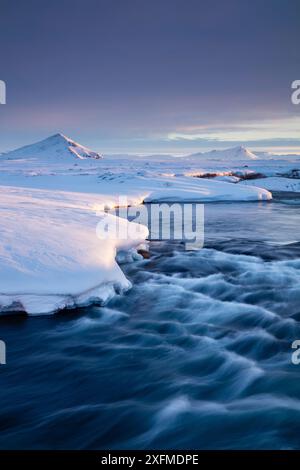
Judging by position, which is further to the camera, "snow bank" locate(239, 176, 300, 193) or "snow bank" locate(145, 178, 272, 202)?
"snow bank" locate(239, 176, 300, 193)

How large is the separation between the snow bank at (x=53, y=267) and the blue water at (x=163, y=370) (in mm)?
265

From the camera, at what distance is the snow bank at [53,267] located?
6.60 m

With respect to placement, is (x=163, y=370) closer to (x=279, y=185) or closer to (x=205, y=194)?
(x=205, y=194)

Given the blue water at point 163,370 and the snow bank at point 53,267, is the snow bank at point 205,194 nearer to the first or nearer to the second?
the snow bank at point 53,267

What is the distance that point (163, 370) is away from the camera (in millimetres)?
5551

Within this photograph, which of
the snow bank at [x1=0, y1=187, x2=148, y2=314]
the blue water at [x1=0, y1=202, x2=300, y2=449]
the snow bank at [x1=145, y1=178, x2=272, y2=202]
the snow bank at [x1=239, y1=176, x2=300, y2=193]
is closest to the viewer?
the blue water at [x1=0, y1=202, x2=300, y2=449]

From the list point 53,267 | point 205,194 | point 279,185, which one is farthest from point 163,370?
point 279,185

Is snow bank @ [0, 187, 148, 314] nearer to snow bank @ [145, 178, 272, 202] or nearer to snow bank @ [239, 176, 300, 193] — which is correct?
snow bank @ [145, 178, 272, 202]

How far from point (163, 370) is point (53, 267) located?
2.78 metres

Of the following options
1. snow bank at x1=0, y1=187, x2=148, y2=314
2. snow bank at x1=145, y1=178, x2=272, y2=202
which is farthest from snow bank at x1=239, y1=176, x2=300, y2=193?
snow bank at x1=0, y1=187, x2=148, y2=314

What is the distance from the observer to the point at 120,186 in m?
29.3

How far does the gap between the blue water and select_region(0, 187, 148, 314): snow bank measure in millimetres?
265

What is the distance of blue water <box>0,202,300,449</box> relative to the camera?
442cm
